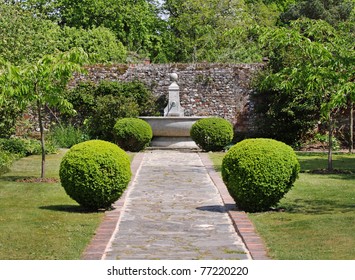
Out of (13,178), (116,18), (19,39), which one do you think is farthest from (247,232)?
(116,18)

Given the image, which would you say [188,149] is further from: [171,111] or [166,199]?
[166,199]

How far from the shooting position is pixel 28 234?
9.43m

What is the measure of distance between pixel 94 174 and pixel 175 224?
1495 mm

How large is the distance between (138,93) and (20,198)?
1414cm

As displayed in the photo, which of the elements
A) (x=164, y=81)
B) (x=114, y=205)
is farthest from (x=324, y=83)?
(x=164, y=81)

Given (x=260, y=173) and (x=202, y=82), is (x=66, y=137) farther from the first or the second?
(x=260, y=173)

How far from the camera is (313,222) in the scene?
33.1ft

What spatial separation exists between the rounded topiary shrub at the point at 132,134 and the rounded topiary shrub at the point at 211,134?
1405 mm

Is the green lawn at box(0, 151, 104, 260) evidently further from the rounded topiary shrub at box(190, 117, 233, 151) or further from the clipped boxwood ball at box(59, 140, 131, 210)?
the rounded topiary shrub at box(190, 117, 233, 151)

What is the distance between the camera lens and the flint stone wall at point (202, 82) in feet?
88.8

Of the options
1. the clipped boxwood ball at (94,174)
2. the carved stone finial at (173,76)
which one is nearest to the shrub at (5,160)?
the clipped boxwood ball at (94,174)

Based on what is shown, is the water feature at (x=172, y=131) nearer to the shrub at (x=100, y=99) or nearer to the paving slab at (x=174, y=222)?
the shrub at (x=100, y=99)

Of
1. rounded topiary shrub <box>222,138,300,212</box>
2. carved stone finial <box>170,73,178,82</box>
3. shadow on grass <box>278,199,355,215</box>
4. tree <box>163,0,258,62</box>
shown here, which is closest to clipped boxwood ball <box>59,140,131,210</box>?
rounded topiary shrub <box>222,138,300,212</box>

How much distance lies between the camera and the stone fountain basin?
2416cm
